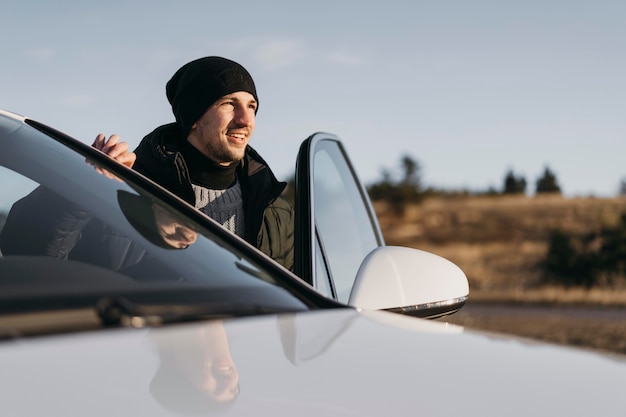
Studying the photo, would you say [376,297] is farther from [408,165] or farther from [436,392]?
[408,165]

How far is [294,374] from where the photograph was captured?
1.25 metres

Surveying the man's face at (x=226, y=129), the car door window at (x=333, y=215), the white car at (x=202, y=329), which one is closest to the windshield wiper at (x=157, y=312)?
the white car at (x=202, y=329)

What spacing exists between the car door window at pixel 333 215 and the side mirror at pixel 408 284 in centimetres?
38

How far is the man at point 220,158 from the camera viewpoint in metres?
3.24

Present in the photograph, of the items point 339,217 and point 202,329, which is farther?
point 339,217

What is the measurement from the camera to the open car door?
1.91m

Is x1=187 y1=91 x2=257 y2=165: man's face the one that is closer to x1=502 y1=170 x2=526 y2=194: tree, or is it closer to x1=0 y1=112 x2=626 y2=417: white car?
x1=0 y1=112 x2=626 y2=417: white car

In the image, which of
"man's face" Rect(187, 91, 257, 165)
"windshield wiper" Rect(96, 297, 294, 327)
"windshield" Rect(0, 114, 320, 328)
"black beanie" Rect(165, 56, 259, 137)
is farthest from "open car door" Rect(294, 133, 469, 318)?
"black beanie" Rect(165, 56, 259, 137)

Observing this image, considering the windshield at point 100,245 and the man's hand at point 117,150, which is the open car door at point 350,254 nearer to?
the windshield at point 100,245

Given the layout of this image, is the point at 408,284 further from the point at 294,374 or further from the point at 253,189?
the point at 253,189

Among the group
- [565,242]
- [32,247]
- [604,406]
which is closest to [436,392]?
[604,406]

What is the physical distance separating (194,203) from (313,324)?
1.86 metres

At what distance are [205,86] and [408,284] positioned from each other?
2.06 m

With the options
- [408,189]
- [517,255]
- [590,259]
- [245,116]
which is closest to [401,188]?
[408,189]
